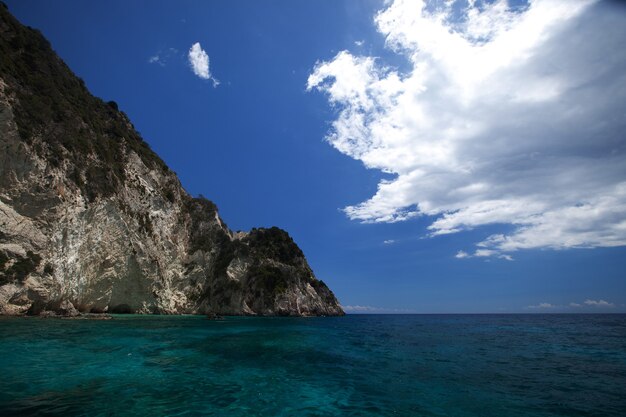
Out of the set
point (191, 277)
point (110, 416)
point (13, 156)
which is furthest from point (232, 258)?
point (110, 416)

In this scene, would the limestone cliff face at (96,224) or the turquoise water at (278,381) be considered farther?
the limestone cliff face at (96,224)

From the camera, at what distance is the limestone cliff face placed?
36312mm

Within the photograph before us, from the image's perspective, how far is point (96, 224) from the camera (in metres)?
48.1

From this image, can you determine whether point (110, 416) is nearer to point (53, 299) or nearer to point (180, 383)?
point (180, 383)

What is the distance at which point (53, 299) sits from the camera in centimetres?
3756

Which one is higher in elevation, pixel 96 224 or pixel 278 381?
pixel 96 224

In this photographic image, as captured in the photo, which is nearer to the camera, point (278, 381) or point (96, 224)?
point (278, 381)

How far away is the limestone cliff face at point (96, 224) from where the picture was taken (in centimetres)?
3631

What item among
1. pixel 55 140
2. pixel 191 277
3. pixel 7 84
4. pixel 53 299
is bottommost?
pixel 53 299

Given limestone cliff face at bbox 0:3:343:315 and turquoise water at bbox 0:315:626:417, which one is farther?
limestone cliff face at bbox 0:3:343:315

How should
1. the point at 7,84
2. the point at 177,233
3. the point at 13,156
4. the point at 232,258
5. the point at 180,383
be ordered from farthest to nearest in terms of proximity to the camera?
1. the point at 232,258
2. the point at 177,233
3. the point at 7,84
4. the point at 13,156
5. the point at 180,383

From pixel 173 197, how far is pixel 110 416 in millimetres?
70730

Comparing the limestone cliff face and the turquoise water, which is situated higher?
the limestone cliff face

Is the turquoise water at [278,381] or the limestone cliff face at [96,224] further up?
the limestone cliff face at [96,224]
